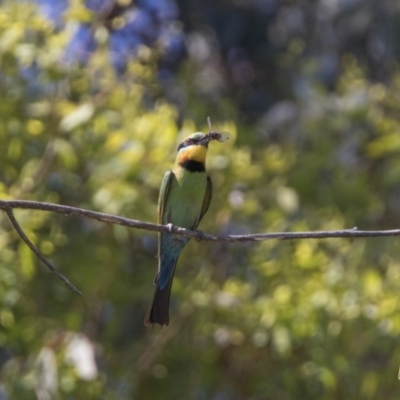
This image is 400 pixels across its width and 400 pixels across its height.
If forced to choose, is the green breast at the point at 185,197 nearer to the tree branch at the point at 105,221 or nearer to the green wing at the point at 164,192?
the green wing at the point at 164,192

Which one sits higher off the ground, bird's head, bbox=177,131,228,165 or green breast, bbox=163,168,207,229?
bird's head, bbox=177,131,228,165

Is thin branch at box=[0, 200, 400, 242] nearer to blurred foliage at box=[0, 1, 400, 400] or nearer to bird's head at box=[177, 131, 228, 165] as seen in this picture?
bird's head at box=[177, 131, 228, 165]

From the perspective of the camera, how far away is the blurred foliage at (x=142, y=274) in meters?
4.15

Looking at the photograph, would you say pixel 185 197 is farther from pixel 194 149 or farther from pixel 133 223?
pixel 133 223

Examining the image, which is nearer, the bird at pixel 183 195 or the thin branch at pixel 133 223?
the thin branch at pixel 133 223

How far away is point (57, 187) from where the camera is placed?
14.6 ft

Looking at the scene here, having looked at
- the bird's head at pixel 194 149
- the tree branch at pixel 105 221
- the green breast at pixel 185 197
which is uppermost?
the bird's head at pixel 194 149

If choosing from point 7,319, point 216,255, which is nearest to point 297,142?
point 216,255

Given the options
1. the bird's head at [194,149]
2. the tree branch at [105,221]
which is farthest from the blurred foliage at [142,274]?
the tree branch at [105,221]

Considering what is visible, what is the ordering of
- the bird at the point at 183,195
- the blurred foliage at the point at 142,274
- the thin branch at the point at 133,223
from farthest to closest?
the blurred foliage at the point at 142,274, the bird at the point at 183,195, the thin branch at the point at 133,223

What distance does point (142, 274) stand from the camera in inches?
186

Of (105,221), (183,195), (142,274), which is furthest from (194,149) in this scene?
(105,221)

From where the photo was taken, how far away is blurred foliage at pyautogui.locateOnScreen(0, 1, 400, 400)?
4152mm

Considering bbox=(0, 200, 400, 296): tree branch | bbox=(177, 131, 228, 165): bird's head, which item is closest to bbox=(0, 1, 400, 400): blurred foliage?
bbox=(177, 131, 228, 165): bird's head
